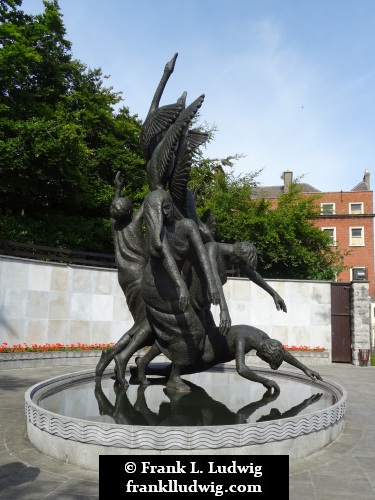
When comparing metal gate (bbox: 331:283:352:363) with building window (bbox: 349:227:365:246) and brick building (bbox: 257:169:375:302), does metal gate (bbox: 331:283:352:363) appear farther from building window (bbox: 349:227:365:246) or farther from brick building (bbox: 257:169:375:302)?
building window (bbox: 349:227:365:246)

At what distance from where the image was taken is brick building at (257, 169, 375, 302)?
37188 mm

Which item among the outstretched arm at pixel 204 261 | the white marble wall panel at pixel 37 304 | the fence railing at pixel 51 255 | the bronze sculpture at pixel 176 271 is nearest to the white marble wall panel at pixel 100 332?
the white marble wall panel at pixel 37 304

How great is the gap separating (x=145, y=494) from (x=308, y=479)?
1700 millimetres

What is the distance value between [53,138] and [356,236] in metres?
28.4

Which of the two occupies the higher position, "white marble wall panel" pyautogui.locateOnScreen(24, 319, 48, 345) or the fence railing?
the fence railing

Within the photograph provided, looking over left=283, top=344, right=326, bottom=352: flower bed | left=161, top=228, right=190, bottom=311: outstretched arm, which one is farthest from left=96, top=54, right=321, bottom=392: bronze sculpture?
left=283, top=344, right=326, bottom=352: flower bed

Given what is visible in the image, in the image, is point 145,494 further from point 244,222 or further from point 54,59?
point 54,59

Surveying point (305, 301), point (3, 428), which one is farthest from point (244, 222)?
point (3, 428)

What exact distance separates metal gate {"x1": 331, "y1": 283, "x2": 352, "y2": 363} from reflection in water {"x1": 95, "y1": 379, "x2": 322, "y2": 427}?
10.6m

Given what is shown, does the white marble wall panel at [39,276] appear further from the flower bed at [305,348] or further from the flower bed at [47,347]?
the flower bed at [305,348]

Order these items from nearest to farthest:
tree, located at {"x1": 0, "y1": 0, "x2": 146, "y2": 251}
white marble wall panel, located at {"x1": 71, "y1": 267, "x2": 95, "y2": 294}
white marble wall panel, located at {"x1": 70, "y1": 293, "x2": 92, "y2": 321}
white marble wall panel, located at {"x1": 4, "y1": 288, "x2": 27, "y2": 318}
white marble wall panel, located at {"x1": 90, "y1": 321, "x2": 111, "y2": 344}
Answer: white marble wall panel, located at {"x1": 4, "y1": 288, "x2": 27, "y2": 318} → white marble wall panel, located at {"x1": 70, "y1": 293, "x2": 92, "y2": 321} → white marble wall panel, located at {"x1": 71, "y1": 267, "x2": 95, "y2": 294} → white marble wall panel, located at {"x1": 90, "y1": 321, "x2": 111, "y2": 344} → tree, located at {"x1": 0, "y1": 0, "x2": 146, "y2": 251}

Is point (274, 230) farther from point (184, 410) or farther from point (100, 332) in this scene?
point (184, 410)

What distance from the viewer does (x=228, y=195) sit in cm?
2530
